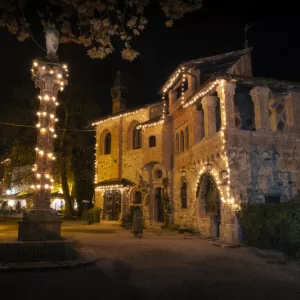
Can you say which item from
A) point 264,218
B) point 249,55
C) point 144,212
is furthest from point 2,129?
point 264,218

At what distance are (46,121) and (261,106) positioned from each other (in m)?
10.0

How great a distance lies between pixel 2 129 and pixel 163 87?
48.6ft

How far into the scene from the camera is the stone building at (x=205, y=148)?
13953 mm

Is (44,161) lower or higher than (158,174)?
lower

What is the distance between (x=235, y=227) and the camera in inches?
522

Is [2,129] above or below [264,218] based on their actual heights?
above

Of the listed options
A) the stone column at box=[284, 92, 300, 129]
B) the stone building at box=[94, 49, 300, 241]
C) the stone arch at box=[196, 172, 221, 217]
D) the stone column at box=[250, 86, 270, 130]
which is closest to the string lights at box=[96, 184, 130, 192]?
the stone building at box=[94, 49, 300, 241]

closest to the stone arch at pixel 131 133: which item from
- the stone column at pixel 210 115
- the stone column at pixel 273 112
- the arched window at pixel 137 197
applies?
the arched window at pixel 137 197

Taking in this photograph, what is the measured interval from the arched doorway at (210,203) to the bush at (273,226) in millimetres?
2595

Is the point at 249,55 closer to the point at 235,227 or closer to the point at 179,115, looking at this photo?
the point at 179,115

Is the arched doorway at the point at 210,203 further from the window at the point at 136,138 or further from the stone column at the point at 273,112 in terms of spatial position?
the window at the point at 136,138

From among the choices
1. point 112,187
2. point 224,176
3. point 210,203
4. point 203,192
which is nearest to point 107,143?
point 112,187

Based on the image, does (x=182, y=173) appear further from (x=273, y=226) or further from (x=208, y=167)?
(x=273, y=226)

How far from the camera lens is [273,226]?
1105cm
